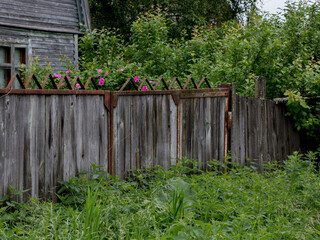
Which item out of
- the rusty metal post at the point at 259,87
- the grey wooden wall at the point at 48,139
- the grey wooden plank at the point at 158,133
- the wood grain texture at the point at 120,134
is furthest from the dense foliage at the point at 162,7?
the grey wooden wall at the point at 48,139

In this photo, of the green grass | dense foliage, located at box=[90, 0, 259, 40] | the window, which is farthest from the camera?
dense foliage, located at box=[90, 0, 259, 40]

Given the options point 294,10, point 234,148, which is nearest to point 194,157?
point 234,148

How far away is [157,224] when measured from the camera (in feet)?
11.7

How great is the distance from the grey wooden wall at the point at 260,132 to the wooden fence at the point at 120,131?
17mm

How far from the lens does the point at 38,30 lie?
1152 centimetres

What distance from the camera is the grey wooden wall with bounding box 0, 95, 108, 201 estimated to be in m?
3.79

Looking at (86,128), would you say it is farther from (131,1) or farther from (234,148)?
(131,1)

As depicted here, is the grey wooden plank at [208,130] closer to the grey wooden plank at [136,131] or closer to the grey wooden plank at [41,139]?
the grey wooden plank at [136,131]

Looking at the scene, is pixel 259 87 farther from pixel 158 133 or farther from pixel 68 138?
pixel 68 138

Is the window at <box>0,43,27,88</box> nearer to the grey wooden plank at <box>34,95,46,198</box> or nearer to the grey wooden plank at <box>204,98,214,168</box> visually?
the grey wooden plank at <box>204,98,214,168</box>

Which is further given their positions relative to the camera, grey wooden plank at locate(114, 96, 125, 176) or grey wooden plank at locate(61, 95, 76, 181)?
grey wooden plank at locate(114, 96, 125, 176)

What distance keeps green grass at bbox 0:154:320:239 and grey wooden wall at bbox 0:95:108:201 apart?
7.8 inches

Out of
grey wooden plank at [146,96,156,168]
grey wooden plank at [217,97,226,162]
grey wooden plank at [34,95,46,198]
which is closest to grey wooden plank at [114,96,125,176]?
grey wooden plank at [146,96,156,168]

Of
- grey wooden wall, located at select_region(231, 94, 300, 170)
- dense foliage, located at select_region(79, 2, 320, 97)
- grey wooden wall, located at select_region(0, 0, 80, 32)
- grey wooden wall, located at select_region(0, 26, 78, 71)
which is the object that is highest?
grey wooden wall, located at select_region(0, 0, 80, 32)
